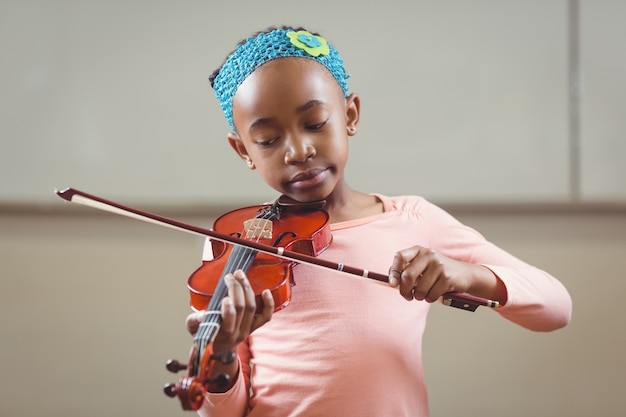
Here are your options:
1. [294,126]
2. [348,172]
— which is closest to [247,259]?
[294,126]

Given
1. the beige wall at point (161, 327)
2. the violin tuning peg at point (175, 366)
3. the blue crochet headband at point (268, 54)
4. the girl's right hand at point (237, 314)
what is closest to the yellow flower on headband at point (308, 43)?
the blue crochet headband at point (268, 54)

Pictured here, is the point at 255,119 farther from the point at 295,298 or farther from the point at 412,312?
the point at 412,312

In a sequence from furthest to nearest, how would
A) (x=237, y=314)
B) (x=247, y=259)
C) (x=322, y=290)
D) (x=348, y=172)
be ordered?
(x=348, y=172) < (x=322, y=290) < (x=247, y=259) < (x=237, y=314)

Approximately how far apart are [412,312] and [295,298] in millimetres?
171

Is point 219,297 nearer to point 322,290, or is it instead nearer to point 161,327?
point 322,290

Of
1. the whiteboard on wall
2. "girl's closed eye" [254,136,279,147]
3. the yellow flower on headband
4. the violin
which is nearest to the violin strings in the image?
the violin

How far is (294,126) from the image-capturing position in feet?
3.22

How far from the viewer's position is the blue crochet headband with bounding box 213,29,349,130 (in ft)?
3.31

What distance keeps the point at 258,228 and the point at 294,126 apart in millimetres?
147

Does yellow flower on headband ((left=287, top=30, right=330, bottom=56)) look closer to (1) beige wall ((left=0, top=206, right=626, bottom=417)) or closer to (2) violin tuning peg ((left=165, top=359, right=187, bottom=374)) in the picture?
(2) violin tuning peg ((left=165, top=359, right=187, bottom=374))

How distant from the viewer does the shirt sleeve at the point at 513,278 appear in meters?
1.01

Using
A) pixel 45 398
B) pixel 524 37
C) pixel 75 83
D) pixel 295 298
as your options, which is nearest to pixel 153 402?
pixel 45 398

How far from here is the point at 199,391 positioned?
69cm

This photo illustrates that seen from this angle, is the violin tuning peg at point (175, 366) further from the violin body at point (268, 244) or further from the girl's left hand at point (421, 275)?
the girl's left hand at point (421, 275)
